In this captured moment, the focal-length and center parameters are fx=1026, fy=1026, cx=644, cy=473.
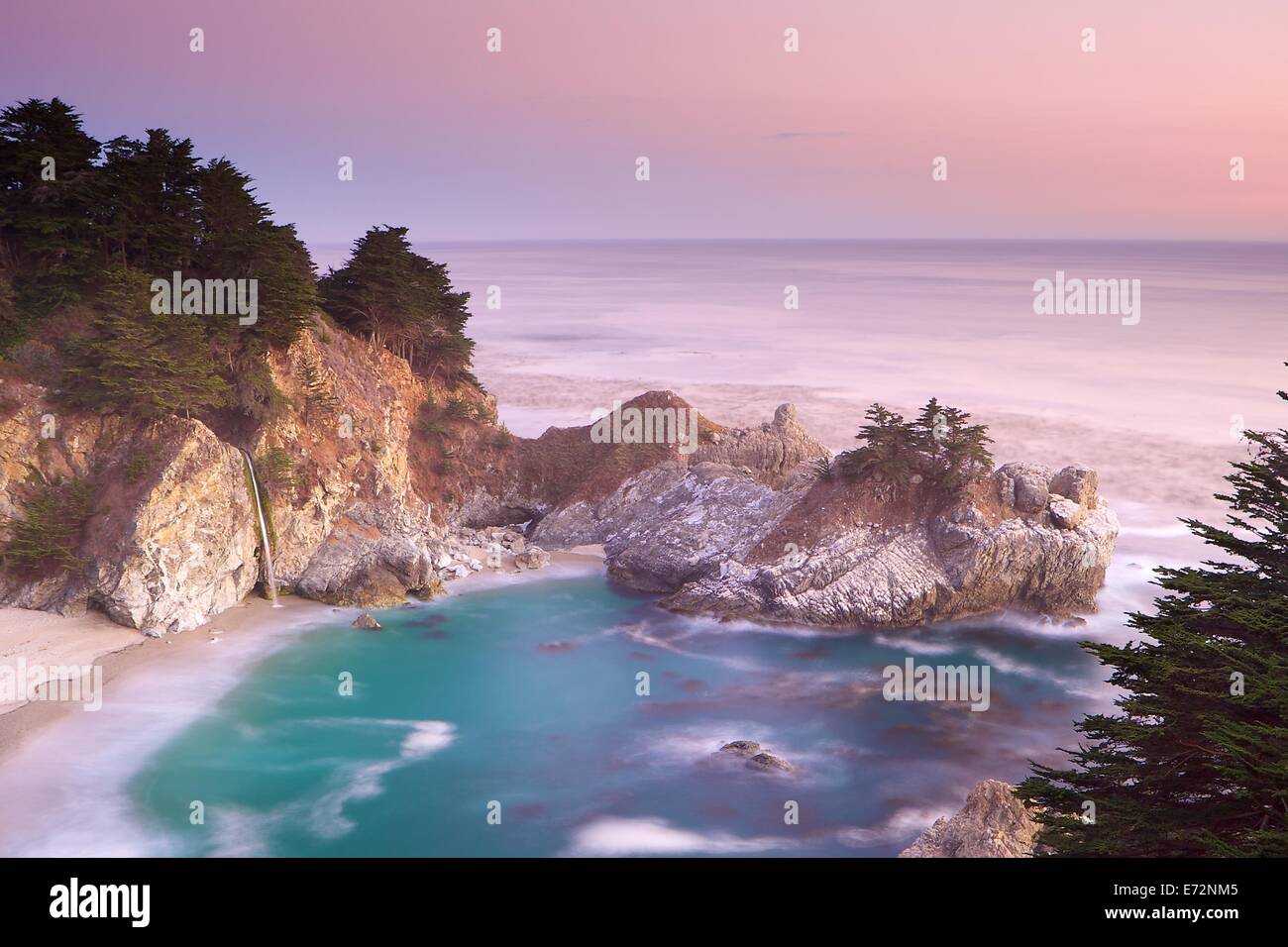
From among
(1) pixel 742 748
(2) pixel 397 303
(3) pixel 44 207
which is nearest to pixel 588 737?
(1) pixel 742 748

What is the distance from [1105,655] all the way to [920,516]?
19.9 meters

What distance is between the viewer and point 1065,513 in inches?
1350

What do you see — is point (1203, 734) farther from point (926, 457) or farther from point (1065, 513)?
point (926, 457)

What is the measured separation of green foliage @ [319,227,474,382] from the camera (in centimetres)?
4112

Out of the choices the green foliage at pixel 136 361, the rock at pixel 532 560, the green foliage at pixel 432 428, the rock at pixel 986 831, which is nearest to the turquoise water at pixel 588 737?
the rock at pixel 986 831

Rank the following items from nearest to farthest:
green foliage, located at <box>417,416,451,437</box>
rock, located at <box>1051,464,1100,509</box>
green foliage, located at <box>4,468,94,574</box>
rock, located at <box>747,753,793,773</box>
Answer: rock, located at <box>747,753,793,773</box> → green foliage, located at <box>4,468,94,574</box> → rock, located at <box>1051,464,1100,509</box> → green foliage, located at <box>417,416,451,437</box>

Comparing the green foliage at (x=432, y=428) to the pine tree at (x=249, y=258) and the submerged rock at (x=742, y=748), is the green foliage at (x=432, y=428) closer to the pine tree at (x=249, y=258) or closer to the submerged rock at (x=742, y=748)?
the pine tree at (x=249, y=258)

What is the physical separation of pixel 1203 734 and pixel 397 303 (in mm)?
34265

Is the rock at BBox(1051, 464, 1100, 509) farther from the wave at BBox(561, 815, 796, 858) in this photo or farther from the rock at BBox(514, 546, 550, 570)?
the wave at BBox(561, 815, 796, 858)

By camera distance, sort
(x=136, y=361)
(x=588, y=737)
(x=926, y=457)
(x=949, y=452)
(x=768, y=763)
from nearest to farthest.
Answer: (x=768, y=763) → (x=588, y=737) → (x=136, y=361) → (x=949, y=452) → (x=926, y=457)

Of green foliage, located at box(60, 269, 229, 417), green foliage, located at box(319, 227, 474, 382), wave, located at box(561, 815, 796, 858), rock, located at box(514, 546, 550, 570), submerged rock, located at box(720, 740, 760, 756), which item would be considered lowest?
wave, located at box(561, 815, 796, 858)

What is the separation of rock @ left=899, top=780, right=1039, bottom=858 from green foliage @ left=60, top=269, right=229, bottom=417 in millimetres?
24478

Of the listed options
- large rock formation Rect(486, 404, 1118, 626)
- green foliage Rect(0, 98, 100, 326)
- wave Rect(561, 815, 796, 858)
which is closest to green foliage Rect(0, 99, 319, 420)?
green foliage Rect(0, 98, 100, 326)
